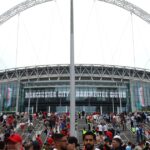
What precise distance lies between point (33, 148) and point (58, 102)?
53.4 metres

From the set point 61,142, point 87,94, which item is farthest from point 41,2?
point 87,94

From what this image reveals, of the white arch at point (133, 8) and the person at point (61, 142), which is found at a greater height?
the white arch at point (133, 8)

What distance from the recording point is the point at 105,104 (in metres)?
60.0

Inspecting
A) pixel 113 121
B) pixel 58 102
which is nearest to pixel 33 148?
pixel 113 121

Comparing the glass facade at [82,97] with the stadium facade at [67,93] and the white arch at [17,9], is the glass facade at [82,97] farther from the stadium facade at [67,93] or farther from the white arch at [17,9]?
the white arch at [17,9]

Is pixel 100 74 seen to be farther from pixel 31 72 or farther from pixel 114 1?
pixel 114 1

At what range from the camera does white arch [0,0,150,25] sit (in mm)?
30003

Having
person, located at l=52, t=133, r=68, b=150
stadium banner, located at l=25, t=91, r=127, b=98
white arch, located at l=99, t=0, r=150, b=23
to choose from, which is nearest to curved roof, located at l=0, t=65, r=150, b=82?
stadium banner, located at l=25, t=91, r=127, b=98

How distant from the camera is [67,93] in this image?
197 ft

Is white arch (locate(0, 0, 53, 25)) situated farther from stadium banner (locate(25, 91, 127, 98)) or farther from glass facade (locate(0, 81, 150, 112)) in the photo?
stadium banner (locate(25, 91, 127, 98))

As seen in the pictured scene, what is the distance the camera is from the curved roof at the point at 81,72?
176 feet

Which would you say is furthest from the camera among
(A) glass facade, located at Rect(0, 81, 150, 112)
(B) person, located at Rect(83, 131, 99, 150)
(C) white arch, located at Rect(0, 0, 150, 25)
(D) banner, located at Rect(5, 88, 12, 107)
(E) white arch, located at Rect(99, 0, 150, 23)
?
(A) glass facade, located at Rect(0, 81, 150, 112)

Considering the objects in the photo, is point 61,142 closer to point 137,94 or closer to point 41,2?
point 41,2

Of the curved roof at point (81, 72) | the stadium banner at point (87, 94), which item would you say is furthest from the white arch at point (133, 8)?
the stadium banner at point (87, 94)
